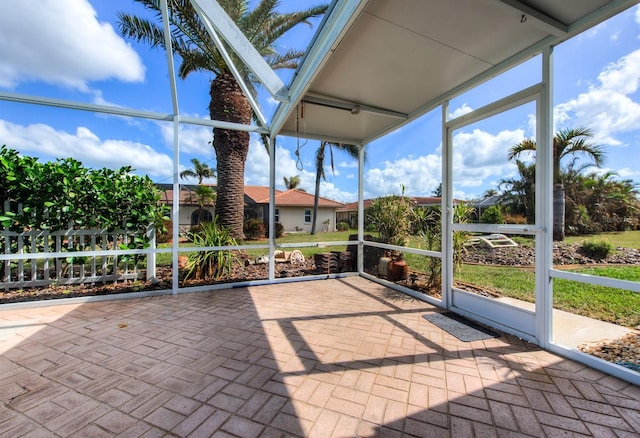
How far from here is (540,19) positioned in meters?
Answer: 2.28

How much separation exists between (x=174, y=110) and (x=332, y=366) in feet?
14.6

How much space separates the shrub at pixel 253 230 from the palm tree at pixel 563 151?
1253 cm

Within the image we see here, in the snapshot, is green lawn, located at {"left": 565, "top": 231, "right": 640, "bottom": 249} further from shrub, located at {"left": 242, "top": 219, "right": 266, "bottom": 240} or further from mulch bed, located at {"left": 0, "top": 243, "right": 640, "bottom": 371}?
shrub, located at {"left": 242, "top": 219, "right": 266, "bottom": 240}

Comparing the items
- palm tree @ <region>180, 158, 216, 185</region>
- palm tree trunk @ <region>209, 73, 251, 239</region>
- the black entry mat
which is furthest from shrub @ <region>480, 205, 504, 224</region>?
palm tree @ <region>180, 158, 216, 185</region>

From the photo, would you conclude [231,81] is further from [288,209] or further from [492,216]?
[288,209]

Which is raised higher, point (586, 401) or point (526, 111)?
point (526, 111)

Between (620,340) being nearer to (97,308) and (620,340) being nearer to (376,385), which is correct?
(376,385)

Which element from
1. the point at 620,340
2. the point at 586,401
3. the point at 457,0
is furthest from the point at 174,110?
the point at 620,340

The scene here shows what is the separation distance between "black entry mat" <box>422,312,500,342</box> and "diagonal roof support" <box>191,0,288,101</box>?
11.4 feet

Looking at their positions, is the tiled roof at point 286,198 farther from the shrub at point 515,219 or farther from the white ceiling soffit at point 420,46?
the shrub at point 515,219

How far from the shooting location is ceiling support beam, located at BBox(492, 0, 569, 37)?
6.95 ft

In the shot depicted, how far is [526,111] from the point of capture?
290 centimetres

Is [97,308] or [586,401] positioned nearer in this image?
[586,401]

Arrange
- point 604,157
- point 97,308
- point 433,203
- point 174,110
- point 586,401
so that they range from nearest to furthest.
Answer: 1. point 586,401
2. point 604,157
3. point 97,308
4. point 174,110
5. point 433,203
